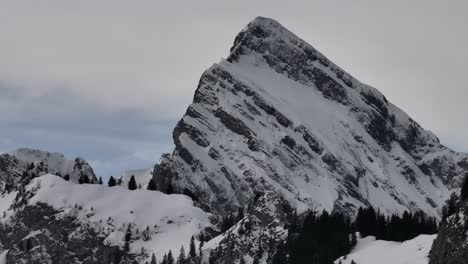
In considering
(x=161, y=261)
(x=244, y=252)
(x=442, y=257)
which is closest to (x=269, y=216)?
(x=244, y=252)

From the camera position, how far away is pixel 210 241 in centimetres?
19912

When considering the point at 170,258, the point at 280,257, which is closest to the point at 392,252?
the point at 280,257

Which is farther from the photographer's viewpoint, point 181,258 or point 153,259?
point 153,259

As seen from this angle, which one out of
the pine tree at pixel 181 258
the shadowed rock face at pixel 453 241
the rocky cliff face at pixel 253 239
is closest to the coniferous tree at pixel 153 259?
the pine tree at pixel 181 258

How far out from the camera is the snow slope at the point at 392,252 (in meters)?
161

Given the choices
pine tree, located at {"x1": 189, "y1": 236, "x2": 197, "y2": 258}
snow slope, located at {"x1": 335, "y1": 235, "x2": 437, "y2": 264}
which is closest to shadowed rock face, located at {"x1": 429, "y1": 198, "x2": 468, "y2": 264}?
snow slope, located at {"x1": 335, "y1": 235, "x2": 437, "y2": 264}

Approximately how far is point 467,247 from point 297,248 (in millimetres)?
52314

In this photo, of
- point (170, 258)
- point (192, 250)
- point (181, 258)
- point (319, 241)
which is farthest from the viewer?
point (192, 250)

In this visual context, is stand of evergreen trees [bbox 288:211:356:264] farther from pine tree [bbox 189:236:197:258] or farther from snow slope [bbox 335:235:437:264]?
pine tree [bbox 189:236:197:258]

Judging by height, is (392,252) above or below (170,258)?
below

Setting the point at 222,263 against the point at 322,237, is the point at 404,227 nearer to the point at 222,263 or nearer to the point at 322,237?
the point at 322,237

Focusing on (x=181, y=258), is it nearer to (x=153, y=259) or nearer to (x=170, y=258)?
(x=170, y=258)

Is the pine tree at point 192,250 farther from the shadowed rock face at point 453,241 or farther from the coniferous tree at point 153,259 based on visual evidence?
the shadowed rock face at point 453,241

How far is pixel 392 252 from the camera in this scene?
16975 centimetres
